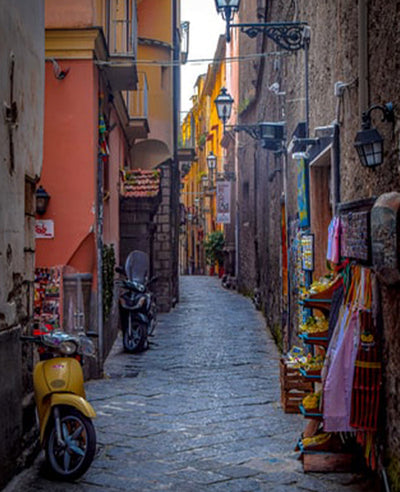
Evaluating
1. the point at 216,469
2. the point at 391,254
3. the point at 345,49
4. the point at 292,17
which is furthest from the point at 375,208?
the point at 292,17

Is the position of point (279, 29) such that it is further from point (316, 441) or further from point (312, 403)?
point (316, 441)

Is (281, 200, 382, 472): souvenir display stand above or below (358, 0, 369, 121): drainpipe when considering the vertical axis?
below

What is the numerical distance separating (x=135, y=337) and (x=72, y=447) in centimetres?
630

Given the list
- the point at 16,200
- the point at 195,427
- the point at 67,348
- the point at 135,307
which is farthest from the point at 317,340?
the point at 135,307

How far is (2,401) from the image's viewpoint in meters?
4.71

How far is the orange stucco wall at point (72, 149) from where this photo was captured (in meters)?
8.88

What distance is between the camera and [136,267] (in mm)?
12422

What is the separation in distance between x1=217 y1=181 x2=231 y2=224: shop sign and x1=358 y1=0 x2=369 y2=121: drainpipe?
82.9 ft

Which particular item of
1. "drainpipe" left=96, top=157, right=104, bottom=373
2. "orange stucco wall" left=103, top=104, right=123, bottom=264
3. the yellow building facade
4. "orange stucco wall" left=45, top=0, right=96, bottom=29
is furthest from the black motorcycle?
the yellow building facade

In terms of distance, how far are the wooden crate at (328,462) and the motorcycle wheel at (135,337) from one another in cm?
644

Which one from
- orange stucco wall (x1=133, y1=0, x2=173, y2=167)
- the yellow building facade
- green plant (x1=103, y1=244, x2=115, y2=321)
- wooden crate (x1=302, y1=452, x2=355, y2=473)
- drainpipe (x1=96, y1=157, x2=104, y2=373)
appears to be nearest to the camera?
wooden crate (x1=302, y1=452, x2=355, y2=473)

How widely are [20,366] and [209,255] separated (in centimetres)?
3003

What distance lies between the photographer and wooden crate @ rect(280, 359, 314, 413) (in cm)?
689

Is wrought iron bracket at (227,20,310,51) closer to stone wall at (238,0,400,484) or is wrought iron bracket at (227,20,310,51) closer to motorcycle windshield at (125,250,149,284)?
stone wall at (238,0,400,484)
